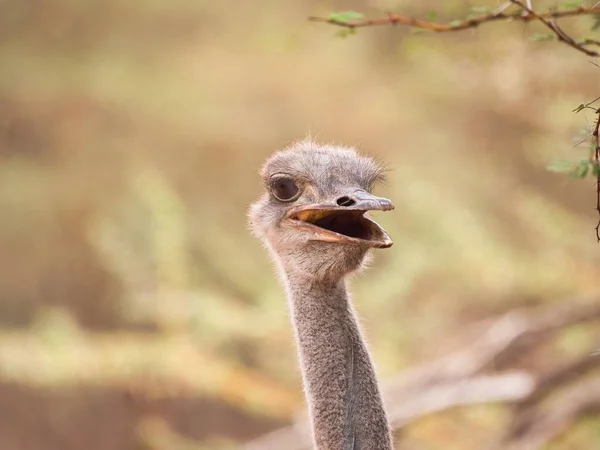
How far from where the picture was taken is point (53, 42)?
9.70m

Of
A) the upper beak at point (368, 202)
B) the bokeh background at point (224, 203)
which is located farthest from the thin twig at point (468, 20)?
the bokeh background at point (224, 203)

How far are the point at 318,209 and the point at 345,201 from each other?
0.07 m

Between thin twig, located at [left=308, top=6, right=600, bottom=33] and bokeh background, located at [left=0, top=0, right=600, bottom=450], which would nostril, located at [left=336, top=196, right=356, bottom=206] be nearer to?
thin twig, located at [left=308, top=6, right=600, bottom=33]

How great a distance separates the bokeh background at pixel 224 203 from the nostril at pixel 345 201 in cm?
236

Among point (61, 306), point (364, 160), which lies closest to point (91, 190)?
point (61, 306)

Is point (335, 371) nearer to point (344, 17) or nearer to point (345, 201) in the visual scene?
point (345, 201)

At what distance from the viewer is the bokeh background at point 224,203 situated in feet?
19.0

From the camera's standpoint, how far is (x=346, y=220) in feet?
7.39

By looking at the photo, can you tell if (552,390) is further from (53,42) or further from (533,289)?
(53,42)

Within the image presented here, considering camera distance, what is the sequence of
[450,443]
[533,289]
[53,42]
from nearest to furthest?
[450,443]
[533,289]
[53,42]

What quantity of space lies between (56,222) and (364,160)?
7.36 m

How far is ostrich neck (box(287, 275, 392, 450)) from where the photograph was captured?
7.25ft

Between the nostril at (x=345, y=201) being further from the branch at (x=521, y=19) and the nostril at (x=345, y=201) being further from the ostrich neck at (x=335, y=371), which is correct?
the branch at (x=521, y=19)

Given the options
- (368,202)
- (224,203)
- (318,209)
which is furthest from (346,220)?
(224,203)
